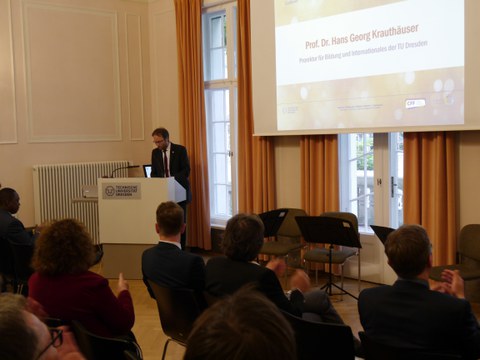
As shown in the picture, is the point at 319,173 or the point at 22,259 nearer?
the point at 22,259

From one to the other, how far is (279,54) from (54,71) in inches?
119

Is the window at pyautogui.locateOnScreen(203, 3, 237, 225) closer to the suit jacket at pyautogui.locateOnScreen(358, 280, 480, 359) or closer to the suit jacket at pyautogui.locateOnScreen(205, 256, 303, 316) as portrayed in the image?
the suit jacket at pyautogui.locateOnScreen(205, 256, 303, 316)

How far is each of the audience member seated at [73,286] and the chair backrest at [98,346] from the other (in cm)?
17

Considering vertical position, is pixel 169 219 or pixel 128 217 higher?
pixel 169 219

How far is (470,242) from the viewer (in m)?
4.61

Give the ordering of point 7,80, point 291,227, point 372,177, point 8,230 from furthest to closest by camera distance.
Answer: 1. point 7,80
2. point 291,227
3. point 372,177
4. point 8,230

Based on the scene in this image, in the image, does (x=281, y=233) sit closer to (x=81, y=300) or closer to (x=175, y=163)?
(x=175, y=163)

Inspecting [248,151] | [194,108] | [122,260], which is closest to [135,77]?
[194,108]

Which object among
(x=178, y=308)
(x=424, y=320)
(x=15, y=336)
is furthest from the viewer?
(x=178, y=308)

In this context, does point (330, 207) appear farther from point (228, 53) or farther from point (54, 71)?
point (54, 71)

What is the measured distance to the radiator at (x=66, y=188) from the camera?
6.89 metres

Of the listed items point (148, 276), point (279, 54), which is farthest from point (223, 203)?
point (148, 276)

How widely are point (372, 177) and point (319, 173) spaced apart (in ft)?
1.80

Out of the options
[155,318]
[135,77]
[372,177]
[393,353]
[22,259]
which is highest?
[135,77]
